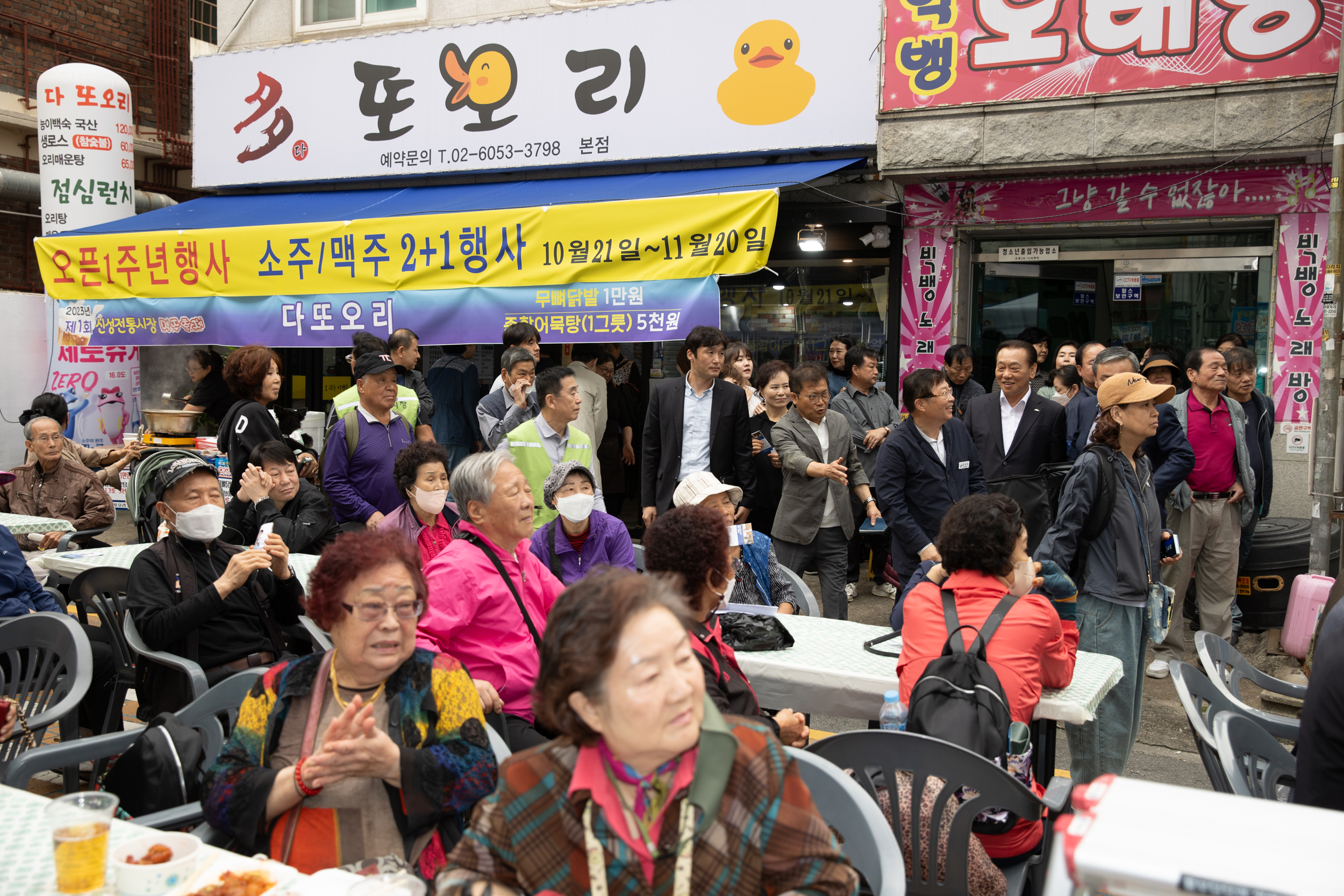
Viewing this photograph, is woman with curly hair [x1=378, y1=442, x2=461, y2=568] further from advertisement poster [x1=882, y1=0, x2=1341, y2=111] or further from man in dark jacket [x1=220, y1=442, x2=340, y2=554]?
advertisement poster [x1=882, y1=0, x2=1341, y2=111]

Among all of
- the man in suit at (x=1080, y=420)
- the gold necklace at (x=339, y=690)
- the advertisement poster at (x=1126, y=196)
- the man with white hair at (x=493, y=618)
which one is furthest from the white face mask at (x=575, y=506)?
the advertisement poster at (x=1126, y=196)

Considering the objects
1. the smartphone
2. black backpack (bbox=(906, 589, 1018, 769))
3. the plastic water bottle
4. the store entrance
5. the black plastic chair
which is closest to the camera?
black backpack (bbox=(906, 589, 1018, 769))

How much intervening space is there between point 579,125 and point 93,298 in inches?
190

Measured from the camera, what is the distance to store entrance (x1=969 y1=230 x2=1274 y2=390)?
7445 millimetres

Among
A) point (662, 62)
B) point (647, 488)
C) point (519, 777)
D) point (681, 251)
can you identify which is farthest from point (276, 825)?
point (662, 62)

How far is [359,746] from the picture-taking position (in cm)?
230

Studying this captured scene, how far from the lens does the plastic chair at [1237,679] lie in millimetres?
3295

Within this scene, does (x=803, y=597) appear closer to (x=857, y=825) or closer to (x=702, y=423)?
(x=702, y=423)

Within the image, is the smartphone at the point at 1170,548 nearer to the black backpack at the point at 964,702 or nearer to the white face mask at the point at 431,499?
the black backpack at the point at 964,702

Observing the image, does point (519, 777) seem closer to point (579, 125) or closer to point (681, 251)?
point (681, 251)

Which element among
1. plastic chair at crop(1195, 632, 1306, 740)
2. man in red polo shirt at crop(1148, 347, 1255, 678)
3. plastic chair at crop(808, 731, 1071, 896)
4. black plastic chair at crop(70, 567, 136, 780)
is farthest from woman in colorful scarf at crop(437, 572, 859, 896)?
man in red polo shirt at crop(1148, 347, 1255, 678)

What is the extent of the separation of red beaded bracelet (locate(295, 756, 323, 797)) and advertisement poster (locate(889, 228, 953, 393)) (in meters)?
6.76

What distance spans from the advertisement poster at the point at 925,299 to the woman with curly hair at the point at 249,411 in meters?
4.89

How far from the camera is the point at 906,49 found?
297 inches
